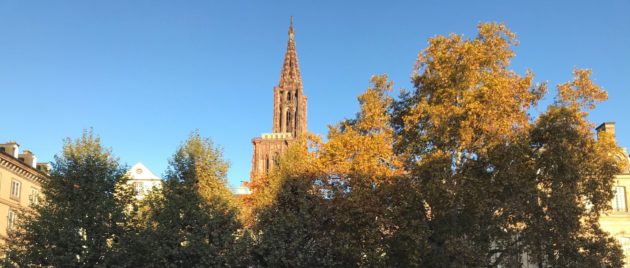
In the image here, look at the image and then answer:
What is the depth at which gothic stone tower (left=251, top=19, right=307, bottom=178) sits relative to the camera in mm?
106550

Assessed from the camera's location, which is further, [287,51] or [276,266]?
[287,51]

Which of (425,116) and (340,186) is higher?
(425,116)

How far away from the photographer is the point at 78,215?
28.2m

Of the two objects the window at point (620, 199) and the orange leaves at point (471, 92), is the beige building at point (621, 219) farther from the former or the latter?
the orange leaves at point (471, 92)

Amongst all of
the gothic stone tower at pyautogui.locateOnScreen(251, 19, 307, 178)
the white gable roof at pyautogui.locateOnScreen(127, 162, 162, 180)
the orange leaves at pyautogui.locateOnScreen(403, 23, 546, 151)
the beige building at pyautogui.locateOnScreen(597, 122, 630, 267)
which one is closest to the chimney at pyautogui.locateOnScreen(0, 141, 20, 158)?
the white gable roof at pyautogui.locateOnScreen(127, 162, 162, 180)

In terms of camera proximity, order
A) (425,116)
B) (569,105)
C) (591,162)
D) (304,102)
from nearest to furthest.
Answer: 1. (591,162)
2. (569,105)
3. (425,116)
4. (304,102)

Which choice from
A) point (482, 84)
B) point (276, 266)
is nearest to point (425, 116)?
point (482, 84)

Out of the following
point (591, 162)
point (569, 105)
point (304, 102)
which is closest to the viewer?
point (591, 162)

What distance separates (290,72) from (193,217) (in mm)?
94179

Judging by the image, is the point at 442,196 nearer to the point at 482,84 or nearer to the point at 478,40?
the point at 482,84

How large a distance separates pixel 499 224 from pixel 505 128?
4209 millimetres

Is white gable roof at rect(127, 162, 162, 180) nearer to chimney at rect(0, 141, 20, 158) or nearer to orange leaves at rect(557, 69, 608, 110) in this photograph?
chimney at rect(0, 141, 20, 158)

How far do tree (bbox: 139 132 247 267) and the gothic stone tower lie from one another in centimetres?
7473

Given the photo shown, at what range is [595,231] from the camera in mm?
25000
